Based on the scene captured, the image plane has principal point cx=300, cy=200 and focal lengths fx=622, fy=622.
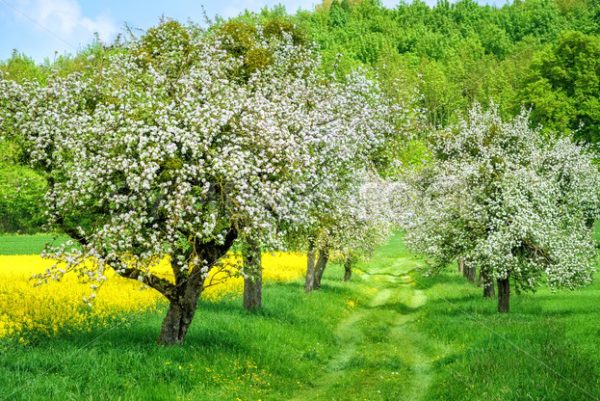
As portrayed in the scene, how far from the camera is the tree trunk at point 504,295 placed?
29438 millimetres

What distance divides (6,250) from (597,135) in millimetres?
71499

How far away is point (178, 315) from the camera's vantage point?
1834 cm

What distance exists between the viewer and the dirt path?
57.8 feet

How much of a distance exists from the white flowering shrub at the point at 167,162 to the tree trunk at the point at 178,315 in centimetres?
3

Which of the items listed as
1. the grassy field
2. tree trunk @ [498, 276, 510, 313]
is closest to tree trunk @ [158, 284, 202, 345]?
the grassy field

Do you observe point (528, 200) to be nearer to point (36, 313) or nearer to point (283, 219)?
point (283, 219)

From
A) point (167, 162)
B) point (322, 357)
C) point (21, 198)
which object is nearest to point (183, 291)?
point (167, 162)

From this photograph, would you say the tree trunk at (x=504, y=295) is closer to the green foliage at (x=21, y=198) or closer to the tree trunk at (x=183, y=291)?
the tree trunk at (x=183, y=291)

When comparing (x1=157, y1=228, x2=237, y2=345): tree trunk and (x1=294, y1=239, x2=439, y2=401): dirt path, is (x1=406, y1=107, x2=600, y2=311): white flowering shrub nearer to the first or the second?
(x1=294, y1=239, x2=439, y2=401): dirt path

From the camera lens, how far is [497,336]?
870 inches

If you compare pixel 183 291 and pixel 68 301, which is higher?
pixel 183 291

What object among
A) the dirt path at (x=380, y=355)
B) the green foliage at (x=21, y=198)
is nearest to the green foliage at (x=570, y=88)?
the dirt path at (x=380, y=355)

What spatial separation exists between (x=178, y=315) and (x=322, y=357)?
241 inches

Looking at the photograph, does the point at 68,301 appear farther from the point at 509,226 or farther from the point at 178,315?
the point at 509,226
